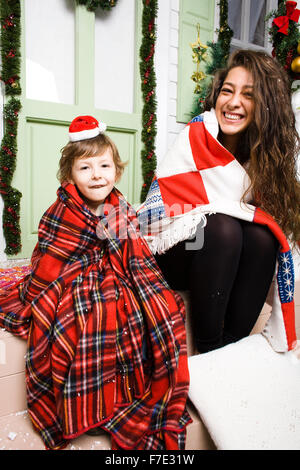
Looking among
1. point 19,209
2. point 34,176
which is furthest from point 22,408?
→ point 34,176

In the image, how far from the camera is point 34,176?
1846 mm

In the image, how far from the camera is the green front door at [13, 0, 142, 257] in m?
1.77

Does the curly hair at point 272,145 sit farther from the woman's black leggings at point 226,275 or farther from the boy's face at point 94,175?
the boy's face at point 94,175

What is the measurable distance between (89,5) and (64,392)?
204 centimetres

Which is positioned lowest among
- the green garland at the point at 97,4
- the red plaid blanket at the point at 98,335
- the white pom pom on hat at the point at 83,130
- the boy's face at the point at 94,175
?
the red plaid blanket at the point at 98,335

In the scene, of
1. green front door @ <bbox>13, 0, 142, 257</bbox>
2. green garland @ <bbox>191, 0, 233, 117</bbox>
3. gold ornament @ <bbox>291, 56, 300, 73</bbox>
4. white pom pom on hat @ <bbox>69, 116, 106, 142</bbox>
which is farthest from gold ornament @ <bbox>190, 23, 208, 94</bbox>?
white pom pom on hat @ <bbox>69, 116, 106, 142</bbox>

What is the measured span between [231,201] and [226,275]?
0.73ft

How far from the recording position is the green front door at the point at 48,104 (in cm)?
177

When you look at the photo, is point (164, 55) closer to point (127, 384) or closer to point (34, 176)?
point (34, 176)

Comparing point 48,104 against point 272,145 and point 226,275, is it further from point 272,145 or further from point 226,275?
point 226,275

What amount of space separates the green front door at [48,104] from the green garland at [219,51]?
0.71 m

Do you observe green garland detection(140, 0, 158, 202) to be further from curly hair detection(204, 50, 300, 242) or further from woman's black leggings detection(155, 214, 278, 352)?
woman's black leggings detection(155, 214, 278, 352)

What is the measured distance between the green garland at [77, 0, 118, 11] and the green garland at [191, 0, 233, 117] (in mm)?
773

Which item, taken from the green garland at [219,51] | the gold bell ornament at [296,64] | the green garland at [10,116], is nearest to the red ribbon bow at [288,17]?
the gold bell ornament at [296,64]
